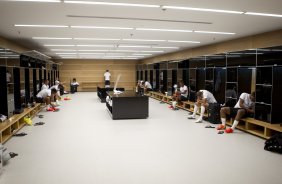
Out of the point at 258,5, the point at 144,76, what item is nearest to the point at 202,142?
the point at 258,5

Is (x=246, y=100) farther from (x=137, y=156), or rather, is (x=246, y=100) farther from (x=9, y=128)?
(x=9, y=128)

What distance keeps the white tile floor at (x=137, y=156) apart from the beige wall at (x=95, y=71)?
1364 cm

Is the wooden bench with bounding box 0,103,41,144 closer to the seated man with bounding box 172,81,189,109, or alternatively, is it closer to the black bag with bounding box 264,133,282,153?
the black bag with bounding box 264,133,282,153

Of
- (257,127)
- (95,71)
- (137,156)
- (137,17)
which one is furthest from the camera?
(95,71)

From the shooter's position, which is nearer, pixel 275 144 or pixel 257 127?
pixel 275 144

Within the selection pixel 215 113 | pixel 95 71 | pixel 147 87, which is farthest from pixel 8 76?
pixel 95 71

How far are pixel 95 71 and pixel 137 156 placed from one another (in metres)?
16.7

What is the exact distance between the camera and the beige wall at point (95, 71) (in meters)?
19.5

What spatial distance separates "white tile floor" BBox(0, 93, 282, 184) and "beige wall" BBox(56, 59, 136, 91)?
13635mm

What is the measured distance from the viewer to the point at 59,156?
411cm

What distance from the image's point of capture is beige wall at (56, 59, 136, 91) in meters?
19.5

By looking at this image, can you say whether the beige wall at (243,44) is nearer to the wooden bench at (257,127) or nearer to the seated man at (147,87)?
the wooden bench at (257,127)

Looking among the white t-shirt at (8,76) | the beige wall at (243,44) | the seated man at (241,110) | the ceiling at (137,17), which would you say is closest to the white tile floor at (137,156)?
the seated man at (241,110)

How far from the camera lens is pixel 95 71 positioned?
20047 mm
